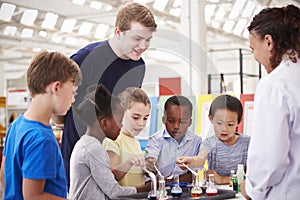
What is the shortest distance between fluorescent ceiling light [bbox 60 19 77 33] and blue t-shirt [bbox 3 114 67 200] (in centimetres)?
811

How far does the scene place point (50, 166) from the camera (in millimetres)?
1713

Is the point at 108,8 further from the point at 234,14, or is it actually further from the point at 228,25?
the point at 228,25

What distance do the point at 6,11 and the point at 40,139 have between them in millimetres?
7692

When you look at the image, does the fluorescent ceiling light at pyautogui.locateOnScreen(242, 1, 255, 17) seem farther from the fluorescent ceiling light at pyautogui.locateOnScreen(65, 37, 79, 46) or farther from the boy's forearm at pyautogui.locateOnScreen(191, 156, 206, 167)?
the boy's forearm at pyautogui.locateOnScreen(191, 156, 206, 167)

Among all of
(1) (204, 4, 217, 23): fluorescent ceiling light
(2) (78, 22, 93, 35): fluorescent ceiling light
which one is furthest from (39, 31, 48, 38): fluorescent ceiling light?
(1) (204, 4, 217, 23): fluorescent ceiling light

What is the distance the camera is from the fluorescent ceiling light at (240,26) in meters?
10.8

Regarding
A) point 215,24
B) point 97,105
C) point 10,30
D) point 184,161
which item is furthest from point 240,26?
point 97,105

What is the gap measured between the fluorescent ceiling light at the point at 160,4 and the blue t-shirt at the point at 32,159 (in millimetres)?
7230

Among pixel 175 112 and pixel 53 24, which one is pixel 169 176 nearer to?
pixel 175 112

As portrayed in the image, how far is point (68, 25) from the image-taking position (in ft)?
32.8

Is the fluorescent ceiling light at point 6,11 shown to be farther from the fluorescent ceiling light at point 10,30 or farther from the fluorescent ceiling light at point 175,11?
the fluorescent ceiling light at point 175,11

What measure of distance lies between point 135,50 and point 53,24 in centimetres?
752

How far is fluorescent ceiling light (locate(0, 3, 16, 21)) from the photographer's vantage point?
28.6 ft

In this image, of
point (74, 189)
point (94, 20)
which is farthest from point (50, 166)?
point (94, 20)
